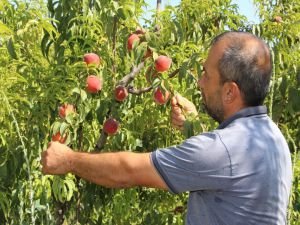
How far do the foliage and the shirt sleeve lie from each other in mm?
701

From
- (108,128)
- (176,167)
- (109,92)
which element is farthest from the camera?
(109,92)

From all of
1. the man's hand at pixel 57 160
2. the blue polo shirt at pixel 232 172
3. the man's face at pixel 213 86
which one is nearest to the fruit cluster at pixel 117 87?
the man's hand at pixel 57 160

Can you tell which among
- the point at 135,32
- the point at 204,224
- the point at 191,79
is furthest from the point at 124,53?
the point at 204,224

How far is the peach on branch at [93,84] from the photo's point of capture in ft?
8.17

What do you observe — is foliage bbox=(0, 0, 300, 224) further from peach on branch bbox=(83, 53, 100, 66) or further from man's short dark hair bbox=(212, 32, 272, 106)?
man's short dark hair bbox=(212, 32, 272, 106)

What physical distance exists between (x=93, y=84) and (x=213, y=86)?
708 mm

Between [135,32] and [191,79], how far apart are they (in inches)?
11.5

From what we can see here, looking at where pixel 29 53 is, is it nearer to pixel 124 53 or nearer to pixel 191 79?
pixel 124 53

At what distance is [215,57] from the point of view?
1.91 metres

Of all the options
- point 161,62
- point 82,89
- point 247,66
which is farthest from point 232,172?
point 82,89

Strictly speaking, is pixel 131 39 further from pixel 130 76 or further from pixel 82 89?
pixel 82 89

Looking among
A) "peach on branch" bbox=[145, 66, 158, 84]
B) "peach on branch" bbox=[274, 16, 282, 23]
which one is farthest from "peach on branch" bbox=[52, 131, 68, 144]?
"peach on branch" bbox=[274, 16, 282, 23]

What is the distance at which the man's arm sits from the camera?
1824 mm

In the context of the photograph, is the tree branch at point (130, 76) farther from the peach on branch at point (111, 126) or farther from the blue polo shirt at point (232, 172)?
the blue polo shirt at point (232, 172)
